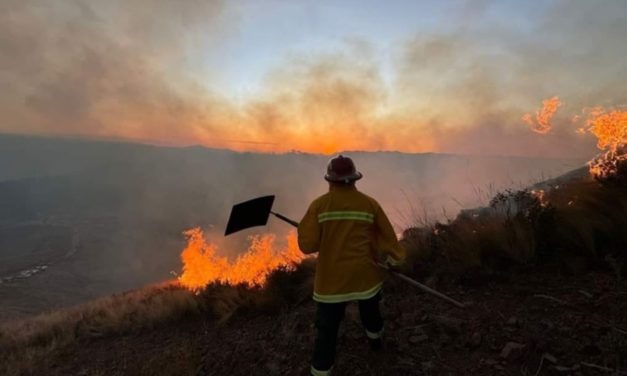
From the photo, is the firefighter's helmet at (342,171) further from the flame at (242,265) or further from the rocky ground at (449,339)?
the flame at (242,265)

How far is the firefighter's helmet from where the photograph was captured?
433 cm

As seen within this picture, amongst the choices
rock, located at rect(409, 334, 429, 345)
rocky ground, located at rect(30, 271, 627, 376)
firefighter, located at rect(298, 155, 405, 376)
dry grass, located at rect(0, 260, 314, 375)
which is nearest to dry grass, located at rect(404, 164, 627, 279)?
rocky ground, located at rect(30, 271, 627, 376)

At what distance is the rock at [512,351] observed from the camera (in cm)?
424

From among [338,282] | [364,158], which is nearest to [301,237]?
[338,282]

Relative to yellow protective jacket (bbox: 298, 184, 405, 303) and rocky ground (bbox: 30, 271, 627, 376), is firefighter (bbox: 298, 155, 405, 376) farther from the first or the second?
rocky ground (bbox: 30, 271, 627, 376)

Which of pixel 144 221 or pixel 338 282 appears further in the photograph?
pixel 144 221

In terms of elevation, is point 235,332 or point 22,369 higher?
point 235,332

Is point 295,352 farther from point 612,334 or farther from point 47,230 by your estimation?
point 47,230

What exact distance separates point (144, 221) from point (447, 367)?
203642mm

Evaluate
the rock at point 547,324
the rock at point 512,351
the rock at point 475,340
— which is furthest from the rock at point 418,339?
the rock at point 547,324

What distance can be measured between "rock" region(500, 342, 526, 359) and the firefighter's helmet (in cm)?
235

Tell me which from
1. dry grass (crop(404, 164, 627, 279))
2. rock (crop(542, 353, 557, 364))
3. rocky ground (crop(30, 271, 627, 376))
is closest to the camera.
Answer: rock (crop(542, 353, 557, 364))

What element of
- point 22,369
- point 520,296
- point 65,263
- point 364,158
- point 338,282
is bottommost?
point 65,263

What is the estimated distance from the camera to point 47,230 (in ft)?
571
